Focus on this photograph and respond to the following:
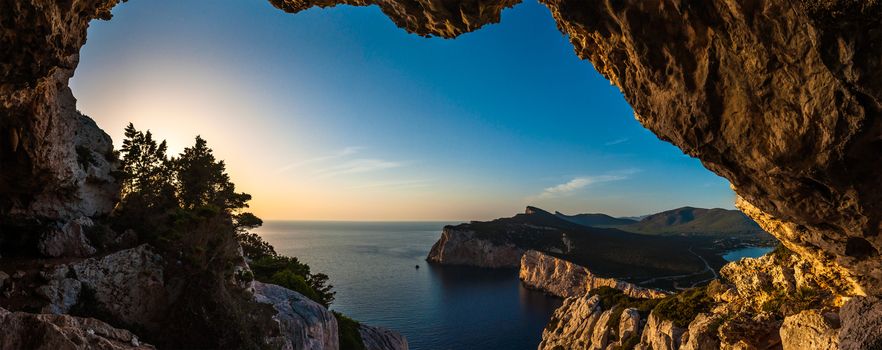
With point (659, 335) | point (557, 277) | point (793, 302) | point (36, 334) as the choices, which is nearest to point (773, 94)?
point (793, 302)

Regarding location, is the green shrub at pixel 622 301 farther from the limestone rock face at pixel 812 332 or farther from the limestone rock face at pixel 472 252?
the limestone rock face at pixel 472 252

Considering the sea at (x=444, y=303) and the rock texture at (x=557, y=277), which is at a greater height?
the rock texture at (x=557, y=277)

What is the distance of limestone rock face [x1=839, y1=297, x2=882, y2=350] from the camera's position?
10172 millimetres

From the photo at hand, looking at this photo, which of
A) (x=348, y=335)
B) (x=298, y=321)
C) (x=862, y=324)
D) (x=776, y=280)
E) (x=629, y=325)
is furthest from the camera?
(x=348, y=335)

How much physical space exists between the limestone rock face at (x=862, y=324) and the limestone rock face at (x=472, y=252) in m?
133

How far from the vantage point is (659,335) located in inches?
1220

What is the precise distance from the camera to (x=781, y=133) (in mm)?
11914

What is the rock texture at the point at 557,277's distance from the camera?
94750mm

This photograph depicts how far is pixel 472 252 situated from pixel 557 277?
46.4 m

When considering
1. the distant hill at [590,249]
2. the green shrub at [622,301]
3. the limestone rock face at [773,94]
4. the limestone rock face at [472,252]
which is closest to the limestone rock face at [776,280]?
the limestone rock face at [773,94]

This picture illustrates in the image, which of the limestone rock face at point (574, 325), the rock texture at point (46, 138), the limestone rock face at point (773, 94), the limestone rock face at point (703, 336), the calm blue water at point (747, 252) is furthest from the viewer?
the calm blue water at point (747, 252)

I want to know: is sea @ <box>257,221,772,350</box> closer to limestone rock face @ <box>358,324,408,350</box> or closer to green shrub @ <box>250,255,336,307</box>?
limestone rock face @ <box>358,324,408,350</box>

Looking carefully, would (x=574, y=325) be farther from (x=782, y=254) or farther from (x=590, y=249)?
(x=590, y=249)

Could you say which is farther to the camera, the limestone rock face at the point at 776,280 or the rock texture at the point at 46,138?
the limestone rock face at the point at 776,280
